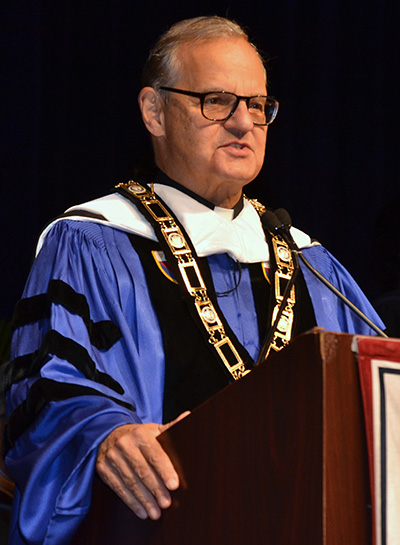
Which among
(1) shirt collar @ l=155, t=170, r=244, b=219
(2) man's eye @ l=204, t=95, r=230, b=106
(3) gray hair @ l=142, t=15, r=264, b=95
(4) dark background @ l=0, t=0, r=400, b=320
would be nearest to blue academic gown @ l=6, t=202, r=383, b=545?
(1) shirt collar @ l=155, t=170, r=244, b=219

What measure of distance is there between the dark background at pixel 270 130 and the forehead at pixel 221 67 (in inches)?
40.3

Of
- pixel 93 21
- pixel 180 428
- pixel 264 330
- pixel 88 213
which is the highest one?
pixel 93 21

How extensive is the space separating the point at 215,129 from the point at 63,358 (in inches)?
35.4

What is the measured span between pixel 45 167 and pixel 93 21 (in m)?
0.73

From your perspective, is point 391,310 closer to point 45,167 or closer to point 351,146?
point 351,146

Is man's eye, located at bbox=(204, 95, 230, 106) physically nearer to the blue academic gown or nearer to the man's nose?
the man's nose

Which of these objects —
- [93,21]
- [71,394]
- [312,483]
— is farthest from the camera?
[93,21]

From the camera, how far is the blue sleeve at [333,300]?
7.80 feet

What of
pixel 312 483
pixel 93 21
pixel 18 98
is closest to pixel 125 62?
pixel 93 21

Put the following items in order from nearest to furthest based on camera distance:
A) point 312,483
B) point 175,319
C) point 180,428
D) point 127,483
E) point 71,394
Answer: point 312,483 → point 180,428 → point 127,483 → point 71,394 → point 175,319

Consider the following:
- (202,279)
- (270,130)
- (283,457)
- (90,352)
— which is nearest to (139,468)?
(283,457)

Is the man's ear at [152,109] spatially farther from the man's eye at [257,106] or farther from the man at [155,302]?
the man's eye at [257,106]

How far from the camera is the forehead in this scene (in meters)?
2.37

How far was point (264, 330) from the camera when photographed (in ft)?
7.33
